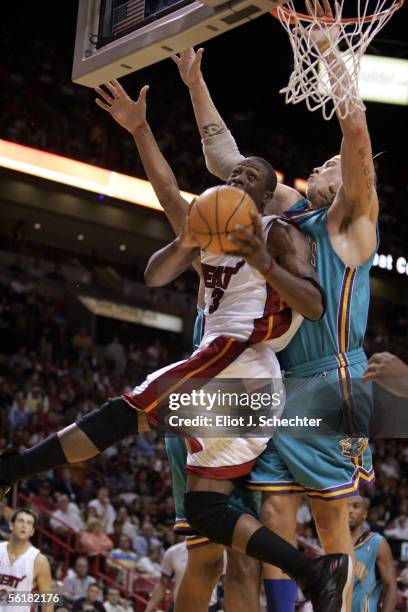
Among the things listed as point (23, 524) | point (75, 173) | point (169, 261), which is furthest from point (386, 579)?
point (75, 173)

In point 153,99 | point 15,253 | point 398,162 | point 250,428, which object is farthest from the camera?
A: point 398,162

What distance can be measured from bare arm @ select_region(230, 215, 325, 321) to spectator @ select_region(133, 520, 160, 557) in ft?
27.7

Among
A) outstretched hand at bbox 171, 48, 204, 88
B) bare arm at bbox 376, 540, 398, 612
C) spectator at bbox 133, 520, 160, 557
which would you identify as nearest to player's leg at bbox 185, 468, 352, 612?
outstretched hand at bbox 171, 48, 204, 88

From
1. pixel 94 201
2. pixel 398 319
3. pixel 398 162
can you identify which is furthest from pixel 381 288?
pixel 94 201

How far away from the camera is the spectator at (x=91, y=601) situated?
8.41 meters

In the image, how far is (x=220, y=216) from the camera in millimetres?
3184

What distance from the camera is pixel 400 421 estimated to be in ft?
13.4

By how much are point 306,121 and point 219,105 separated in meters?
2.20

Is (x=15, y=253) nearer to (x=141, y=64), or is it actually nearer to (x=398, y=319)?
(x=398, y=319)

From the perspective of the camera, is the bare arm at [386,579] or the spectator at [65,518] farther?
the spectator at [65,518]

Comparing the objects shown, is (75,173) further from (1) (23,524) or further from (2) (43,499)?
(1) (23,524)

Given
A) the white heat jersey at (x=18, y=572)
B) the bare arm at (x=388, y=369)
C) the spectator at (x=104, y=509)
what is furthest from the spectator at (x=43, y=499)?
the bare arm at (x=388, y=369)

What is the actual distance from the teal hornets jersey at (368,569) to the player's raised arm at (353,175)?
289 cm

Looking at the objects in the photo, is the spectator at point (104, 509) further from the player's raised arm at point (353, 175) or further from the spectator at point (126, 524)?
the player's raised arm at point (353, 175)
